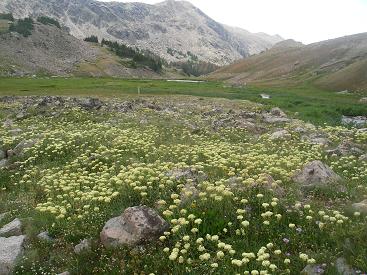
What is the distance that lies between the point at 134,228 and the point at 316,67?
119 meters

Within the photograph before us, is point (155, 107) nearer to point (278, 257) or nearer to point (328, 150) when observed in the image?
point (328, 150)

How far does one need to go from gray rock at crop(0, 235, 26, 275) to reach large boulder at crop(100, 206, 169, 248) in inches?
80.3

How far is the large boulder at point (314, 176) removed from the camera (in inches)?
563

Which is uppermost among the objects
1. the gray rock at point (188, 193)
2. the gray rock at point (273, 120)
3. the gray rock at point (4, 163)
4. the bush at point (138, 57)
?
the gray rock at point (188, 193)

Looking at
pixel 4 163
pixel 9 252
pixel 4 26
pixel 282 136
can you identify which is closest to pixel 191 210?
pixel 9 252

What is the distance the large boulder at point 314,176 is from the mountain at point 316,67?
61860mm

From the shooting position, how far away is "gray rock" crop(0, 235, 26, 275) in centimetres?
1098

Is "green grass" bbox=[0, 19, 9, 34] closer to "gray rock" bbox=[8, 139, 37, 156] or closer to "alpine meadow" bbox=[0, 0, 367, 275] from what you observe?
"alpine meadow" bbox=[0, 0, 367, 275]

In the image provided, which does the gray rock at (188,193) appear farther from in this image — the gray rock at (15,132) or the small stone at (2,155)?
the gray rock at (15,132)

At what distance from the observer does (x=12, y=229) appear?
12586mm

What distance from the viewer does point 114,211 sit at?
12.8m

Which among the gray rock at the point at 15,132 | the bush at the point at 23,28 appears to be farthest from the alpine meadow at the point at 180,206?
the bush at the point at 23,28

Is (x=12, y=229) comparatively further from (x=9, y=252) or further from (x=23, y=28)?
(x=23, y=28)

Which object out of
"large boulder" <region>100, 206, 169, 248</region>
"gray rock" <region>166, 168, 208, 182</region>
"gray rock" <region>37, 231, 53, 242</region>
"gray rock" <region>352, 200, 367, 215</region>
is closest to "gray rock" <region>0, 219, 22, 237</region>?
"gray rock" <region>37, 231, 53, 242</region>
